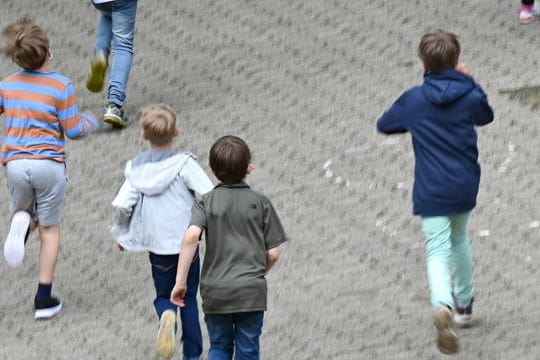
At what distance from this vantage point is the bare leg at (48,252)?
311 inches

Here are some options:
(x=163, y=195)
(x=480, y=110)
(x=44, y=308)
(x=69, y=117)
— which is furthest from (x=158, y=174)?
(x=480, y=110)

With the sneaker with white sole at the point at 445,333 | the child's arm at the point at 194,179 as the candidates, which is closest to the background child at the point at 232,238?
the child's arm at the point at 194,179

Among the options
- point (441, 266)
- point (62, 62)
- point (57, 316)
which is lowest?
point (57, 316)

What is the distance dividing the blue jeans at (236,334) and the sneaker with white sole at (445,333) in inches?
32.7

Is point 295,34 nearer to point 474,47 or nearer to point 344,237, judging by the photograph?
point 474,47

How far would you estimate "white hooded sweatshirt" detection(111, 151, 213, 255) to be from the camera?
6941mm

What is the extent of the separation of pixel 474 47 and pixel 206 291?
210 inches

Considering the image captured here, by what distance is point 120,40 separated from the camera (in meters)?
10.3

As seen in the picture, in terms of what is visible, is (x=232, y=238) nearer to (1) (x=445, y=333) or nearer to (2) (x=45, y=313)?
(1) (x=445, y=333)

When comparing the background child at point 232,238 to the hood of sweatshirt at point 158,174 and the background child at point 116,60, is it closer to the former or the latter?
the hood of sweatshirt at point 158,174

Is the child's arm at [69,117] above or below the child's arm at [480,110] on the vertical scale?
below

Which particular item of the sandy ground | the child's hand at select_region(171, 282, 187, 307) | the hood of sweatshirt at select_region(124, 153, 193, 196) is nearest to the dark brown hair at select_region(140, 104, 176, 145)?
the hood of sweatshirt at select_region(124, 153, 193, 196)

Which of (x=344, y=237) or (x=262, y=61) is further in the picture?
(x=262, y=61)

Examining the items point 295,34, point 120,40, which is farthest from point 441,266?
point 295,34
